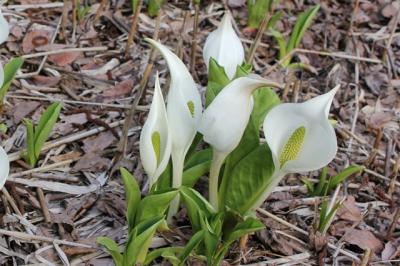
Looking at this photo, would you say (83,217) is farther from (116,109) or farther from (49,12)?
(49,12)

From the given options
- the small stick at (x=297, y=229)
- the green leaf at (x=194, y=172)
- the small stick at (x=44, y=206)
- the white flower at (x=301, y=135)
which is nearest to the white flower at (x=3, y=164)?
the small stick at (x=44, y=206)

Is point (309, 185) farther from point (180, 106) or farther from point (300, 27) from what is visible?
point (300, 27)

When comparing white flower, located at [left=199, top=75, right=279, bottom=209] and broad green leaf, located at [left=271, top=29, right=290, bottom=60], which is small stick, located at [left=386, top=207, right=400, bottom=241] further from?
broad green leaf, located at [left=271, top=29, right=290, bottom=60]

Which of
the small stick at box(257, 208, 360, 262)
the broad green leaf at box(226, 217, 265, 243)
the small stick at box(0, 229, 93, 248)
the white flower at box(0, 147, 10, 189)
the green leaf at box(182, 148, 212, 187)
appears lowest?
the small stick at box(257, 208, 360, 262)

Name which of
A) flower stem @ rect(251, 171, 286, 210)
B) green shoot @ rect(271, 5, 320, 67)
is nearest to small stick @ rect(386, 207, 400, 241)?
flower stem @ rect(251, 171, 286, 210)

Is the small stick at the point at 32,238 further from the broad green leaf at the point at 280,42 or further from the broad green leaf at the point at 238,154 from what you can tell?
the broad green leaf at the point at 280,42

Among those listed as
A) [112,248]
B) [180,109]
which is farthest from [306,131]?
[112,248]

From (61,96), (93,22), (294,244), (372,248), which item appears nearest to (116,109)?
(61,96)

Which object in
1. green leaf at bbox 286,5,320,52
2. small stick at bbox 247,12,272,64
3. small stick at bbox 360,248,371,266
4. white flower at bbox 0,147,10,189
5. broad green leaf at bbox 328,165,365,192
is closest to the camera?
white flower at bbox 0,147,10,189
